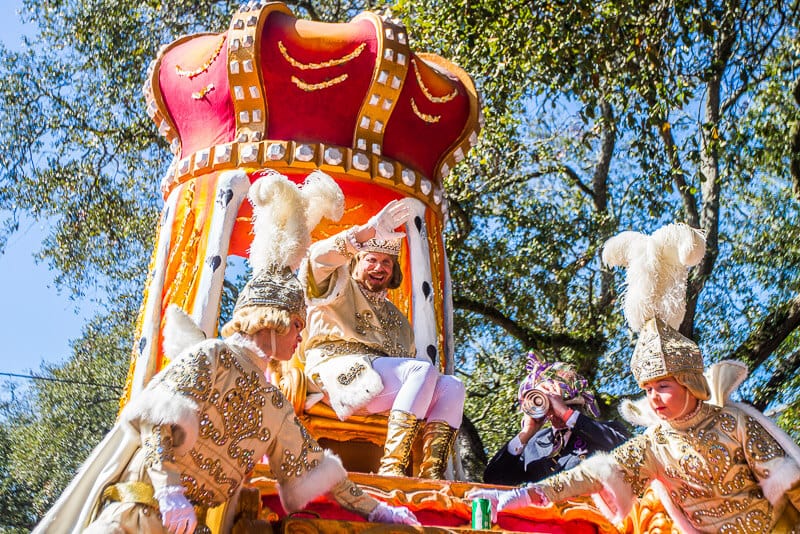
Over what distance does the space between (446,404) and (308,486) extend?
59.4 inches

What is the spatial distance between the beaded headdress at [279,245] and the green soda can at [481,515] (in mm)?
992

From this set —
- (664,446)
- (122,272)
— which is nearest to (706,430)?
(664,446)

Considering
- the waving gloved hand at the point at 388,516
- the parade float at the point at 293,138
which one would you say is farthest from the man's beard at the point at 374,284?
the waving gloved hand at the point at 388,516

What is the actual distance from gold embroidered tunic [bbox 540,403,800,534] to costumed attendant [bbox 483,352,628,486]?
4.48ft

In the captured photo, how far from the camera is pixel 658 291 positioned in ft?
15.2

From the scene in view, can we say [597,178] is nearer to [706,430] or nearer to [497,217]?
[497,217]

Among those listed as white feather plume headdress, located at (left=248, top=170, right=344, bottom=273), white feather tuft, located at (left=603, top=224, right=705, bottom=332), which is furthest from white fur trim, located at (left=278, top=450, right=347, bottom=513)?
white feather tuft, located at (left=603, top=224, right=705, bottom=332)

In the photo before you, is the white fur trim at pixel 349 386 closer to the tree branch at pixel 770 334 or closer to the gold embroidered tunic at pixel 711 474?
the gold embroidered tunic at pixel 711 474

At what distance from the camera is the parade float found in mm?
6352

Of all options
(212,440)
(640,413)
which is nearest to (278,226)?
(212,440)

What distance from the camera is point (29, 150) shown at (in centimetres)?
1223

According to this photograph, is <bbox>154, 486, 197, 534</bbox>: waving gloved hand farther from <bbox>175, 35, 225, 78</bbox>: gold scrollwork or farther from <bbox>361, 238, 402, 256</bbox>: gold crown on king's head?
<bbox>175, 35, 225, 78</bbox>: gold scrollwork

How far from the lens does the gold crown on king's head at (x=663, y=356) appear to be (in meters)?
4.31

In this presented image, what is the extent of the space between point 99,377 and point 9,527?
9.93 ft
